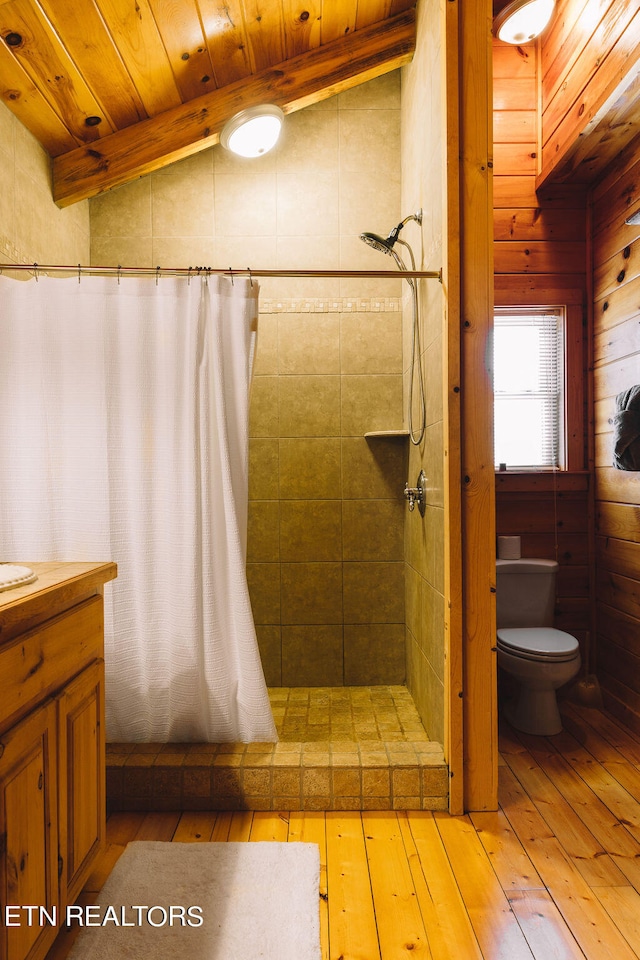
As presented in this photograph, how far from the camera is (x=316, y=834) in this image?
1.76m

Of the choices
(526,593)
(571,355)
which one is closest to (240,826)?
(526,593)

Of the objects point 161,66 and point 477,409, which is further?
point 161,66

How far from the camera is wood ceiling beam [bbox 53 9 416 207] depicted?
2.51m

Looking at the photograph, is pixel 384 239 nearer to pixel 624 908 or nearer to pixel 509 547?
pixel 509 547

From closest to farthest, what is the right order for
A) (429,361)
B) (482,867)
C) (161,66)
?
1. (482,867)
2. (429,361)
3. (161,66)

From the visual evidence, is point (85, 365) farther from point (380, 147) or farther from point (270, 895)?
point (380, 147)

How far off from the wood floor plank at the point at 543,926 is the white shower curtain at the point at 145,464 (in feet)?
2.99

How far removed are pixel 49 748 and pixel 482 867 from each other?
1191mm

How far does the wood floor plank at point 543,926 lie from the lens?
1.31 meters

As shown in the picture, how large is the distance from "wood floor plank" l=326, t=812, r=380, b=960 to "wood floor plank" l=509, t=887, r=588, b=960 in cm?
36

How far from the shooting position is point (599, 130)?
238cm

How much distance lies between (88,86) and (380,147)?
132cm

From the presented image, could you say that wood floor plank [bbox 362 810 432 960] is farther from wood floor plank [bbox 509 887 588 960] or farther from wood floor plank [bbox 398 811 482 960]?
wood floor plank [bbox 509 887 588 960]

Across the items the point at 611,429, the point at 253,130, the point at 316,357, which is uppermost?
the point at 253,130
